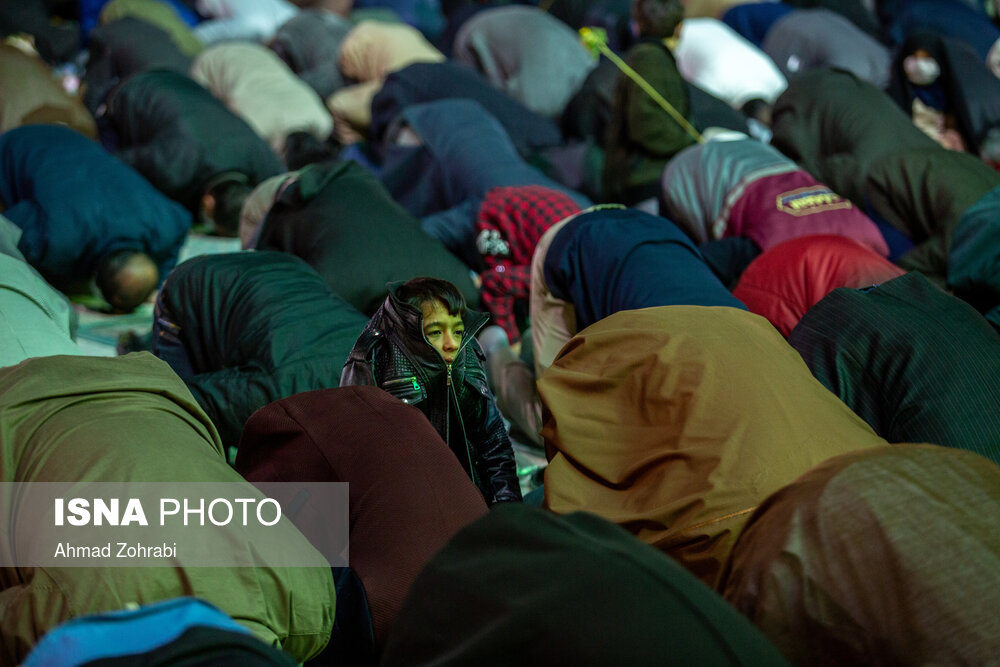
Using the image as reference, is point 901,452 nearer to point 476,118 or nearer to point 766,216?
point 766,216

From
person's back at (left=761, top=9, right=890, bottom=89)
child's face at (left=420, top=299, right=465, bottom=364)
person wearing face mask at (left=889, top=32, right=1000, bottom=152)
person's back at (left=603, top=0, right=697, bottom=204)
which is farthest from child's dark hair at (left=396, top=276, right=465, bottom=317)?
person's back at (left=761, top=9, right=890, bottom=89)

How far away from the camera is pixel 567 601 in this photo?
3.20 feet

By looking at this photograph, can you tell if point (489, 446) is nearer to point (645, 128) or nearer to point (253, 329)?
point (253, 329)

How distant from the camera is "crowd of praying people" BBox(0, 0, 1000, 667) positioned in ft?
3.52

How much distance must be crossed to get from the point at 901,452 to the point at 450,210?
2.32 metres

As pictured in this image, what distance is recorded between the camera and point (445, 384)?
184 centimetres

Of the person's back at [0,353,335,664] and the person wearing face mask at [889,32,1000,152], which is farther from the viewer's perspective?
the person wearing face mask at [889,32,1000,152]

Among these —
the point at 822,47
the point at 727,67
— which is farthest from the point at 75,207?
the point at 822,47

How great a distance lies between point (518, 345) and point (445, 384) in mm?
1086

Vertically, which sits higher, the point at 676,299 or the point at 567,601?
the point at 567,601

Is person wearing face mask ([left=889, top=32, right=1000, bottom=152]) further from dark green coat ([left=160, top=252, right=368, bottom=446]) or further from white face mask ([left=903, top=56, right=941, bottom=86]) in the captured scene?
dark green coat ([left=160, top=252, right=368, bottom=446])

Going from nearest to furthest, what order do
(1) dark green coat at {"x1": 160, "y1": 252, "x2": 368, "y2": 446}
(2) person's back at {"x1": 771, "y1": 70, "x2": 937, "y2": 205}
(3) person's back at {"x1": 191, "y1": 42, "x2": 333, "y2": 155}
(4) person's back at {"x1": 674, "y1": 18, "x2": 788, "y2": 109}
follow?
1. (1) dark green coat at {"x1": 160, "y1": 252, "x2": 368, "y2": 446}
2. (2) person's back at {"x1": 771, "y1": 70, "x2": 937, "y2": 205}
3. (3) person's back at {"x1": 191, "y1": 42, "x2": 333, "y2": 155}
4. (4) person's back at {"x1": 674, "y1": 18, "x2": 788, "y2": 109}

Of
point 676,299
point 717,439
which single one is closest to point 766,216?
point 676,299

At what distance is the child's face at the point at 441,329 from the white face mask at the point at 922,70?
11.0 feet
